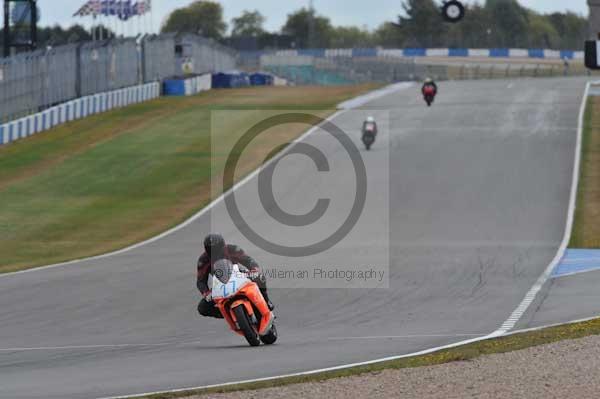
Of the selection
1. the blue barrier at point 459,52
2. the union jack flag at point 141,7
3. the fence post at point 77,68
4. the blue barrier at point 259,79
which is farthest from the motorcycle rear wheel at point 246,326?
the blue barrier at point 459,52

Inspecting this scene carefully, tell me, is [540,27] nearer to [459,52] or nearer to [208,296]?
[459,52]

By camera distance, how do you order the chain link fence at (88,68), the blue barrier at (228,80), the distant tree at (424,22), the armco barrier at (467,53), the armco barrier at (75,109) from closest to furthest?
the armco barrier at (75,109) < the chain link fence at (88,68) < the blue barrier at (228,80) < the armco barrier at (467,53) < the distant tree at (424,22)

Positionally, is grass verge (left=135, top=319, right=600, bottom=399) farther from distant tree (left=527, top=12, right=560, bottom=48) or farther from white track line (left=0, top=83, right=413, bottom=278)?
distant tree (left=527, top=12, right=560, bottom=48)

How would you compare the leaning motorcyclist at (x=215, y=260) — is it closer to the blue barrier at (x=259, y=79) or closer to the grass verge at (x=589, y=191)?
the grass verge at (x=589, y=191)

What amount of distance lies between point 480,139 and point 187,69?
123 feet

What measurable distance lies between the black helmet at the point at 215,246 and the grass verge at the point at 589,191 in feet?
43.2

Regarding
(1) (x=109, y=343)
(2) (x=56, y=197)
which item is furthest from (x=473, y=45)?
(1) (x=109, y=343)

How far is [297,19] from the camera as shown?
192375 millimetres

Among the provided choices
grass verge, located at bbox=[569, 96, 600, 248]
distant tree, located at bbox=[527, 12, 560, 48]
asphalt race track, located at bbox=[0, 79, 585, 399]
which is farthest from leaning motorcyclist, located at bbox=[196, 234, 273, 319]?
distant tree, located at bbox=[527, 12, 560, 48]

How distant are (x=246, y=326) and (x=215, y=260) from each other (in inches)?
31.4

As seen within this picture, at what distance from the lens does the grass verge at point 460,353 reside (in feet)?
35.1

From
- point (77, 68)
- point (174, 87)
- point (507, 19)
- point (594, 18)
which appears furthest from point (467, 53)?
point (594, 18)

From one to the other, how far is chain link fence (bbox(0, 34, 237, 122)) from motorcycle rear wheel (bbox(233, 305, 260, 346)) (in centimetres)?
3287

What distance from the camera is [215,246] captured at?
43.4 ft
